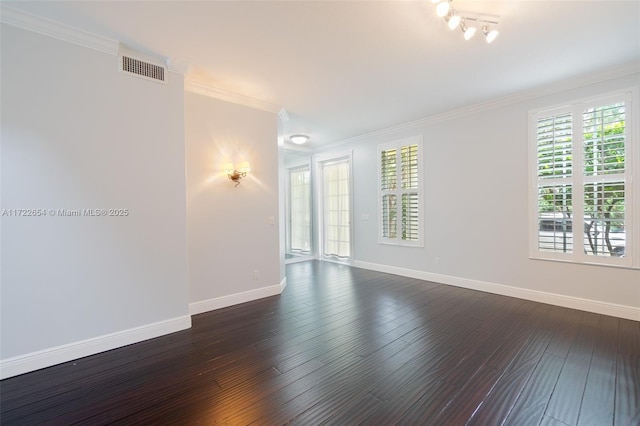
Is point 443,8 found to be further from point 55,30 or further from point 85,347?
point 85,347

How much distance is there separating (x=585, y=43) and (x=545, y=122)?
1184 mm

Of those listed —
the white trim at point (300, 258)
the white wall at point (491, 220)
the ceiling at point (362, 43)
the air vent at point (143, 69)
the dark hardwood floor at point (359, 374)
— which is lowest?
the dark hardwood floor at point (359, 374)

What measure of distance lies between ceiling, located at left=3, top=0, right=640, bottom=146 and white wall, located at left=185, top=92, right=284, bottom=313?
42 cm

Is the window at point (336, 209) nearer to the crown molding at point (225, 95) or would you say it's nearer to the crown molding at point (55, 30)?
the crown molding at point (225, 95)

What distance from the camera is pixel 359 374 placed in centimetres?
215

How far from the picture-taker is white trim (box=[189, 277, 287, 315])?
11.5 feet

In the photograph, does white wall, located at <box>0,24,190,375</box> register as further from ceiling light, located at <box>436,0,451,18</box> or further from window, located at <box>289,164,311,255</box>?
window, located at <box>289,164,311,255</box>

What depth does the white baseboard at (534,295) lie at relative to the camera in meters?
3.19

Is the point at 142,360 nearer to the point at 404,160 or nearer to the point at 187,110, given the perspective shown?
the point at 187,110

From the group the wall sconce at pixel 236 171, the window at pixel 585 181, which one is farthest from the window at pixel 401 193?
the wall sconce at pixel 236 171

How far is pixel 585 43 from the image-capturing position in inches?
106

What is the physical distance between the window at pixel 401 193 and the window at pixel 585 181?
1744 millimetres

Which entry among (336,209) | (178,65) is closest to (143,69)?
(178,65)

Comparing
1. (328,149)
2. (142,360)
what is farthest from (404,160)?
(142,360)
